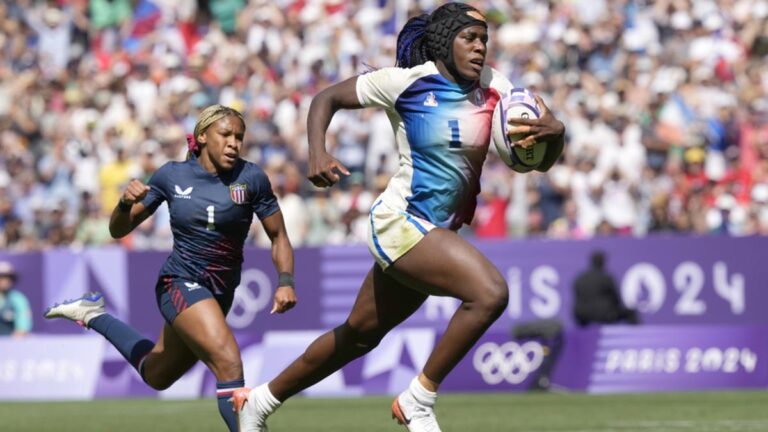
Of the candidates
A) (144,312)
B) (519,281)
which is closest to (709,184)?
(519,281)

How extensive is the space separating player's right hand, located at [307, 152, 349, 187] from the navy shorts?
5.54ft

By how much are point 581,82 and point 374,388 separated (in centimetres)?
551

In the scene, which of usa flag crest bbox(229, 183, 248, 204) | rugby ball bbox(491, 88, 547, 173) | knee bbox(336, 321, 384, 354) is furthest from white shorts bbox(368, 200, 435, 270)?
usa flag crest bbox(229, 183, 248, 204)

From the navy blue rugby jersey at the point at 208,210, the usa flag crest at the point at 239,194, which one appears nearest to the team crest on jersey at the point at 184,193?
the navy blue rugby jersey at the point at 208,210

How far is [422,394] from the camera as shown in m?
8.66

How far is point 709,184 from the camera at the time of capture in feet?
65.3

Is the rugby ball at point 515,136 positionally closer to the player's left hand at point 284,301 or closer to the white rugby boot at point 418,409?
the white rugby boot at point 418,409

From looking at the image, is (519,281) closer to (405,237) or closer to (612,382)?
(612,382)

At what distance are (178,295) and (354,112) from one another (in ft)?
39.9

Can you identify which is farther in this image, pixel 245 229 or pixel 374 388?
pixel 374 388

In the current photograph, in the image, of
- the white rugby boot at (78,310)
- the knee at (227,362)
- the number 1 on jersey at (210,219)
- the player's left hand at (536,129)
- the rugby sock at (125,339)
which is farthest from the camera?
the white rugby boot at (78,310)

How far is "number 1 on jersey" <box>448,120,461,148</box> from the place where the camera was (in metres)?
8.90

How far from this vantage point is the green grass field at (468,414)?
12922 mm

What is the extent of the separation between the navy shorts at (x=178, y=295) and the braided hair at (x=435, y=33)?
72.7 inches
